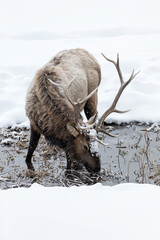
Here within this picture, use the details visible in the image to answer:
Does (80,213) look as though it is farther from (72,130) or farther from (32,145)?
(32,145)

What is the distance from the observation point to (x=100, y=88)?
29.8ft

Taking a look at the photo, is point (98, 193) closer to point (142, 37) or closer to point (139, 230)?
point (139, 230)

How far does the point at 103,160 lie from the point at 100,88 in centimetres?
396

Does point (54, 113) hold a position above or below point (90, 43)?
below

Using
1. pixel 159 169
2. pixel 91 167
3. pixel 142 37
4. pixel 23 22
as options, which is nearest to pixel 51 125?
pixel 91 167

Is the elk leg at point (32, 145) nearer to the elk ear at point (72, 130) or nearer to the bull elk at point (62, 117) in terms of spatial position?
the bull elk at point (62, 117)

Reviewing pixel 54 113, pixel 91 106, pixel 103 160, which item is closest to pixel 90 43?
pixel 91 106

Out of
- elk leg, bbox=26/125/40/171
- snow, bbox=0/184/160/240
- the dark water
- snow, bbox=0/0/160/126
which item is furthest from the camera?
snow, bbox=0/0/160/126

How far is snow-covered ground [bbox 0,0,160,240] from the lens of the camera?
2.30 metres

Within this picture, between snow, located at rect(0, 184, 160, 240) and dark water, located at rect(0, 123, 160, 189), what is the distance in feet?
4.72

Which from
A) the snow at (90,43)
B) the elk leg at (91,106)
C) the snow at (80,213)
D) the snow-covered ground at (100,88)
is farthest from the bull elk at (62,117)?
the snow at (90,43)

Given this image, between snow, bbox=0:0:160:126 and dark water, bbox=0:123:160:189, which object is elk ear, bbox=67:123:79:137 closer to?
dark water, bbox=0:123:160:189

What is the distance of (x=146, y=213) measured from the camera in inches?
96.9

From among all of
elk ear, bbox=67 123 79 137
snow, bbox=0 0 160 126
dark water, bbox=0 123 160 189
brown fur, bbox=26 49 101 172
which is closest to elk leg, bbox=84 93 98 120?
dark water, bbox=0 123 160 189
